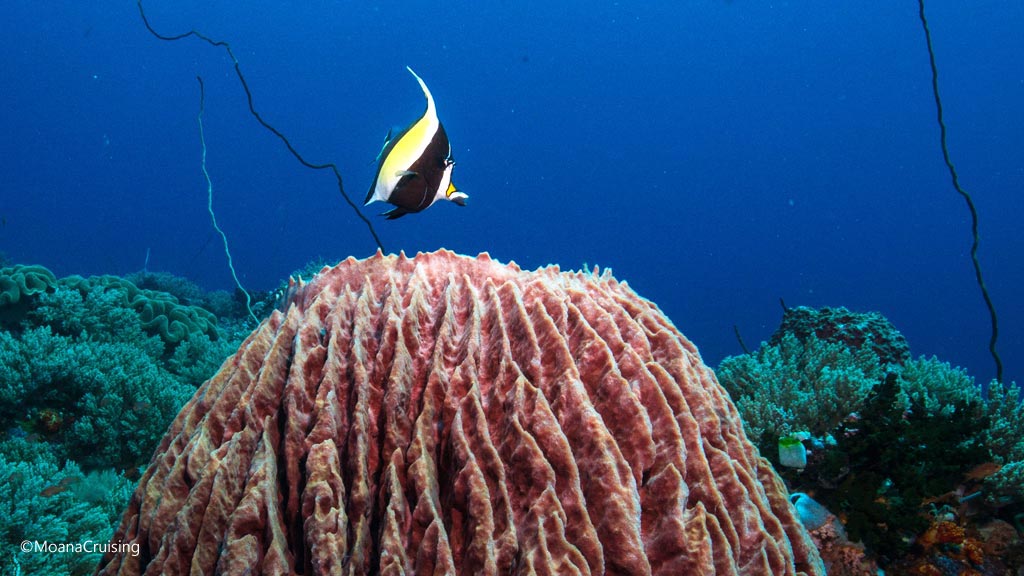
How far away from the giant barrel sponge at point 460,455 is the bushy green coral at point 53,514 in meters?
1.75

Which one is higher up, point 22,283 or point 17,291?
point 22,283

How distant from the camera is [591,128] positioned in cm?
11012

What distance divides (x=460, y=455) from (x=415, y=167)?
1.57m

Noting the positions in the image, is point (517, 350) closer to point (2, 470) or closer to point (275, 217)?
point (2, 470)

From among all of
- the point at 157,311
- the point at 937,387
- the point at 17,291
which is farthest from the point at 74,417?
the point at 937,387

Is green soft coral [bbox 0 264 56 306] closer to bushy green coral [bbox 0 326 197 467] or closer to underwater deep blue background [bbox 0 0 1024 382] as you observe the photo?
bushy green coral [bbox 0 326 197 467]

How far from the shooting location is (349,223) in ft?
435

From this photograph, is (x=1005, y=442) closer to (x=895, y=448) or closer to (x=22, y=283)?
(x=895, y=448)

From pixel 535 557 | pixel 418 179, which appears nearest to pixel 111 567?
pixel 535 557

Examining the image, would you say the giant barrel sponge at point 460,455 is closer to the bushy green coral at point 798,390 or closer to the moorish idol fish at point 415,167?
the moorish idol fish at point 415,167

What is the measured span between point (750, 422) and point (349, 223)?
13638 centimetres

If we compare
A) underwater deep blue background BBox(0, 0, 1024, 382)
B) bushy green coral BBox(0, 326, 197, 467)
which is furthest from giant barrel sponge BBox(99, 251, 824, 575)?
underwater deep blue background BBox(0, 0, 1024, 382)

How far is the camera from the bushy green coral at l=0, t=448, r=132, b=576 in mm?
3277

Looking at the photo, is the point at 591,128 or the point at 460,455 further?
the point at 591,128
